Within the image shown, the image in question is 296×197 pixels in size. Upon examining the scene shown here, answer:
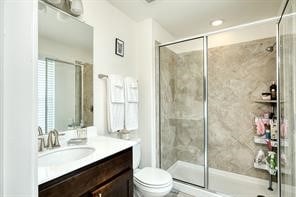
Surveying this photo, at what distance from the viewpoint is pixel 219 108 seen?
8.65 feet

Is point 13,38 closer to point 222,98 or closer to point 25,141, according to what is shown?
point 25,141

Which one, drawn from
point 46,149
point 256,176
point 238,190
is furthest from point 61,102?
point 256,176

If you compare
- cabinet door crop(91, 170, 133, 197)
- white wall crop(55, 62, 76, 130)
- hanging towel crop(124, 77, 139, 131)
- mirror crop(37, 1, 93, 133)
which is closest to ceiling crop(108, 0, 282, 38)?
mirror crop(37, 1, 93, 133)

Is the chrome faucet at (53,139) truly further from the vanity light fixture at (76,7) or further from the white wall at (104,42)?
the vanity light fixture at (76,7)

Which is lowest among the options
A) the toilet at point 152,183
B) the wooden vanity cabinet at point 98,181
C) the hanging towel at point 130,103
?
the toilet at point 152,183

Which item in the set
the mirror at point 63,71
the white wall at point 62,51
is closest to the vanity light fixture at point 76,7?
the mirror at point 63,71

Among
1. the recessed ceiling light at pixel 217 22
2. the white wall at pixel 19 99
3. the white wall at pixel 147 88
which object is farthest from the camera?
the recessed ceiling light at pixel 217 22

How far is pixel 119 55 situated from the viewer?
207 centimetres

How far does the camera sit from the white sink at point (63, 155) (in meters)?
1.12

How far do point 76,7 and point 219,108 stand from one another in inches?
92.2

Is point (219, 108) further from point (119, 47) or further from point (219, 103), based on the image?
point (119, 47)

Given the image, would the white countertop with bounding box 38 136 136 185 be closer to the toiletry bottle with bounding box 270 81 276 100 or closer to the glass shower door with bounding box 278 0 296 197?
the glass shower door with bounding box 278 0 296 197

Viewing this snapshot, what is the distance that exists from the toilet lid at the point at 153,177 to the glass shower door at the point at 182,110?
2.22 feet

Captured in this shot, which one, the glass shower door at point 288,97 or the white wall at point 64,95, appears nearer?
the glass shower door at point 288,97
